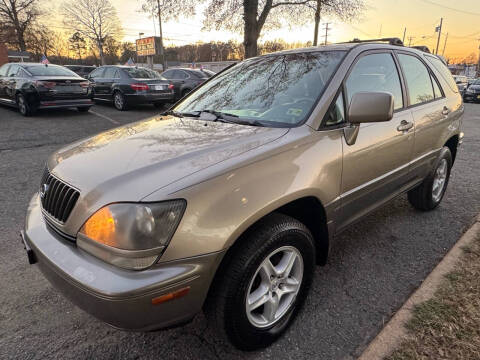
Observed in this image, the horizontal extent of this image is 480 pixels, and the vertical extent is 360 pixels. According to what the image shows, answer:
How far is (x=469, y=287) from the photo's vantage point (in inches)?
92.4

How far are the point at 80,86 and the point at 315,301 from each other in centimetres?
932

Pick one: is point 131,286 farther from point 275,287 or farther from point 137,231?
point 275,287

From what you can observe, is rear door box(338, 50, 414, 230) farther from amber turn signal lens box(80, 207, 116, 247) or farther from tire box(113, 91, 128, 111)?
tire box(113, 91, 128, 111)

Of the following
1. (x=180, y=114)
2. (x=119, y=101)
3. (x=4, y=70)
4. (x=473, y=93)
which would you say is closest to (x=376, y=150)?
(x=180, y=114)

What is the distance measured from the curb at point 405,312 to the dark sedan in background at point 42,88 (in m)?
9.54

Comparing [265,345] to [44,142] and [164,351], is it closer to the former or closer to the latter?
[164,351]

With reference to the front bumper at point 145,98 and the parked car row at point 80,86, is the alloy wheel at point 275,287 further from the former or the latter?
the front bumper at point 145,98

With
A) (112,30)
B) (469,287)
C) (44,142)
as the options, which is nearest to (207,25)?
(44,142)

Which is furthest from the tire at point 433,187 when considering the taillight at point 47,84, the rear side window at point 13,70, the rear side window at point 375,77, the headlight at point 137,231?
the rear side window at point 13,70

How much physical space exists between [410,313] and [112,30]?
5505cm

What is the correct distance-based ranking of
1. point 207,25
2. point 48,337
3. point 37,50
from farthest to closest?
point 37,50 → point 207,25 → point 48,337

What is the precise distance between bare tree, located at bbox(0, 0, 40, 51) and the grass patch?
142ft

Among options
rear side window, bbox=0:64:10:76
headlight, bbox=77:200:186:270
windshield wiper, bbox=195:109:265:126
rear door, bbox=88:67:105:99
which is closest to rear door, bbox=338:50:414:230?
windshield wiper, bbox=195:109:265:126

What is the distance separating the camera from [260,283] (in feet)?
6.27
